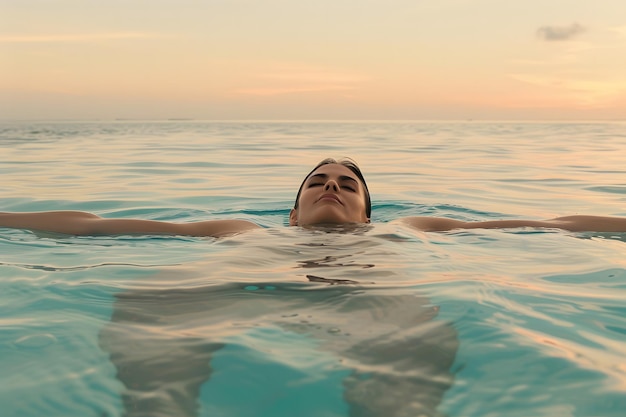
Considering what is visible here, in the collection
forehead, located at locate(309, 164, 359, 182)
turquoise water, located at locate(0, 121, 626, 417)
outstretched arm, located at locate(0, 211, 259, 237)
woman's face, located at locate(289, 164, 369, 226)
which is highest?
forehead, located at locate(309, 164, 359, 182)

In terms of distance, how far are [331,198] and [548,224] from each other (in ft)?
7.51

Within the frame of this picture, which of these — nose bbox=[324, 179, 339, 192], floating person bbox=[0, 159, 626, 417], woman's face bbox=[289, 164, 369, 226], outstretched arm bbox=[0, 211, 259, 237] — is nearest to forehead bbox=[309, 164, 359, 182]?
woman's face bbox=[289, 164, 369, 226]

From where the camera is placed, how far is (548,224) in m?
6.09

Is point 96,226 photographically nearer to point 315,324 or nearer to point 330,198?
point 330,198

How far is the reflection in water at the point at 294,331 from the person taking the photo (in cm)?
237

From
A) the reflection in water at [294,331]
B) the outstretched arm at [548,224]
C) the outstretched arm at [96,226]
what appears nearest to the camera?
the reflection in water at [294,331]

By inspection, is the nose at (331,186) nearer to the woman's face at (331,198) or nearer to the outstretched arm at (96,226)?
the woman's face at (331,198)

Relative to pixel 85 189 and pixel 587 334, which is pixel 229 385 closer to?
pixel 587 334

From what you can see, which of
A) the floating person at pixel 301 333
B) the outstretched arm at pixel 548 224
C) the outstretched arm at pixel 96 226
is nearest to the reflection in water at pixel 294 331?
the floating person at pixel 301 333

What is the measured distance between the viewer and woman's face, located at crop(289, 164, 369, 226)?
18.1 feet

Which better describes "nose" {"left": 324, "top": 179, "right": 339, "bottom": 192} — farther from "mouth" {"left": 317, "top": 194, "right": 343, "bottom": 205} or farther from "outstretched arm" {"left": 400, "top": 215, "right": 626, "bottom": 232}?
"outstretched arm" {"left": 400, "top": 215, "right": 626, "bottom": 232}

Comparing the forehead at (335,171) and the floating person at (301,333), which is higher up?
the forehead at (335,171)

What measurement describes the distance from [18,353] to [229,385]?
1.12 m

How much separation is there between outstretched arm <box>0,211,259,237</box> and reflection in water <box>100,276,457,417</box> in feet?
6.70
